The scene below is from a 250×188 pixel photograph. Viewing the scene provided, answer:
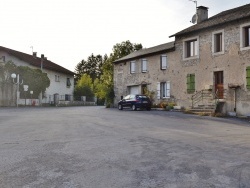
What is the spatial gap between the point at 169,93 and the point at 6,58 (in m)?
24.4

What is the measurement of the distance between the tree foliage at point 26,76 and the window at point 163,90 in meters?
17.3

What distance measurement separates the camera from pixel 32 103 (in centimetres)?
3747

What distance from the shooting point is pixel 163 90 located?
2734 cm

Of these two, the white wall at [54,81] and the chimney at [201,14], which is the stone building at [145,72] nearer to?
the chimney at [201,14]

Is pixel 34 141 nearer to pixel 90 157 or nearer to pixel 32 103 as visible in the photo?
pixel 90 157

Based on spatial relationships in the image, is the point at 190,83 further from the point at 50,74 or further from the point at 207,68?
the point at 50,74

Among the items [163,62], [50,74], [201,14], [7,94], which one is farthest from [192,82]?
[50,74]

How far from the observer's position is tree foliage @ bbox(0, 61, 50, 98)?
3631 centimetres

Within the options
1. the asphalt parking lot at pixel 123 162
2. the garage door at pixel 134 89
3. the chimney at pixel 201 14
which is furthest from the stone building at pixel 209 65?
the asphalt parking lot at pixel 123 162

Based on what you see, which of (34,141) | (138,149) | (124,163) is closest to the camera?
(124,163)

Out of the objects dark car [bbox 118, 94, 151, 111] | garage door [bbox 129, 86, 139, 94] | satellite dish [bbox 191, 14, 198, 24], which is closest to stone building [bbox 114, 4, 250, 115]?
satellite dish [bbox 191, 14, 198, 24]

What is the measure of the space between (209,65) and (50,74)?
94.4 feet

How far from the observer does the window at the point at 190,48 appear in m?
24.2

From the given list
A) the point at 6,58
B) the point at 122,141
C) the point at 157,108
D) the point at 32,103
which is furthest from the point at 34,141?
the point at 6,58
